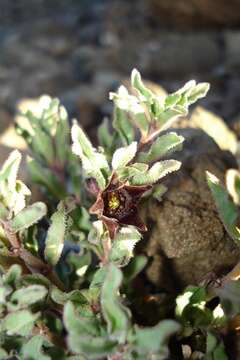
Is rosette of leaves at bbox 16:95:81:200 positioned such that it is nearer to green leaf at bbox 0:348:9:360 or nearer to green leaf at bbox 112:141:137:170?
green leaf at bbox 112:141:137:170

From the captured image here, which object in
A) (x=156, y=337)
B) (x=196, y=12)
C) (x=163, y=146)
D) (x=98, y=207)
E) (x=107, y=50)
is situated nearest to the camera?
(x=156, y=337)

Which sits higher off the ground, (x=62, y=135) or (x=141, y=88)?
(x=141, y=88)

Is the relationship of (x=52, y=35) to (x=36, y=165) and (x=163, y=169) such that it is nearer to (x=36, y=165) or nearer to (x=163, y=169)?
(x=36, y=165)

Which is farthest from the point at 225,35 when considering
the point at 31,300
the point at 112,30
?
the point at 31,300

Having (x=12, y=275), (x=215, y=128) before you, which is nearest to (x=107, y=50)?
(x=215, y=128)

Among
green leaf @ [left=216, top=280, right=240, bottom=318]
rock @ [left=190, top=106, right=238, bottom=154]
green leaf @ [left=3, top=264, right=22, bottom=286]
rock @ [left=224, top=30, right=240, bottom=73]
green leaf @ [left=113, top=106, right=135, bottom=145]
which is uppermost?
green leaf @ [left=113, top=106, right=135, bottom=145]

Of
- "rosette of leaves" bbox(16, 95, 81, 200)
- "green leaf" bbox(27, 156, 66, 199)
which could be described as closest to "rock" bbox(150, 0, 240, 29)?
"rosette of leaves" bbox(16, 95, 81, 200)

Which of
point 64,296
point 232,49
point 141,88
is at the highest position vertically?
point 141,88

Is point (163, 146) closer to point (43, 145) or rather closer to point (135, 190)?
point (135, 190)
